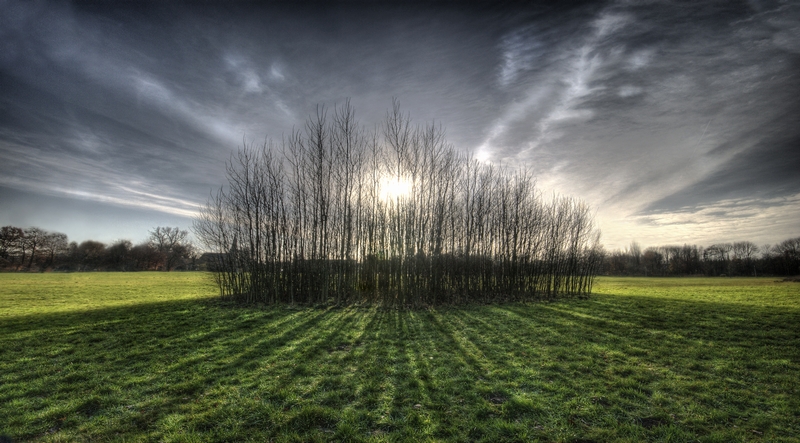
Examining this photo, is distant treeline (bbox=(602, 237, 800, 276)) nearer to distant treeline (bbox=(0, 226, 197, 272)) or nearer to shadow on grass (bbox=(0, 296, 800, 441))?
shadow on grass (bbox=(0, 296, 800, 441))

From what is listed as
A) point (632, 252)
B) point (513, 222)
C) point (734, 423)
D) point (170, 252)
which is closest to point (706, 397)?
point (734, 423)

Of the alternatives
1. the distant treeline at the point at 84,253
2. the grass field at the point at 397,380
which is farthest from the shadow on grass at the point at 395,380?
the distant treeline at the point at 84,253

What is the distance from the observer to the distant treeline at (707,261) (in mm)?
51844

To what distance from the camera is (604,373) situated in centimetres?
535

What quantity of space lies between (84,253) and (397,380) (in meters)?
70.1

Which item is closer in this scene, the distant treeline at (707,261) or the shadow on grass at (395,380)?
the shadow on grass at (395,380)

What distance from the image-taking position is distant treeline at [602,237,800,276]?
2041 inches

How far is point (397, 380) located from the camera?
16.4ft

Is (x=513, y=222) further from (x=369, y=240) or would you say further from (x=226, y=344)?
(x=226, y=344)

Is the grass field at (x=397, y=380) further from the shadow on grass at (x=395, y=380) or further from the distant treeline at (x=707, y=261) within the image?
the distant treeline at (x=707, y=261)

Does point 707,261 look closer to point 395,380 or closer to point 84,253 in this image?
point 395,380

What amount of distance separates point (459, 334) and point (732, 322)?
30.1 feet

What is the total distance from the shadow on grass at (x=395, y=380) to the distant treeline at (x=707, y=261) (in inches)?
2044

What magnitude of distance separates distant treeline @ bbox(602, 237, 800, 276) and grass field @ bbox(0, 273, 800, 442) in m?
52.2
